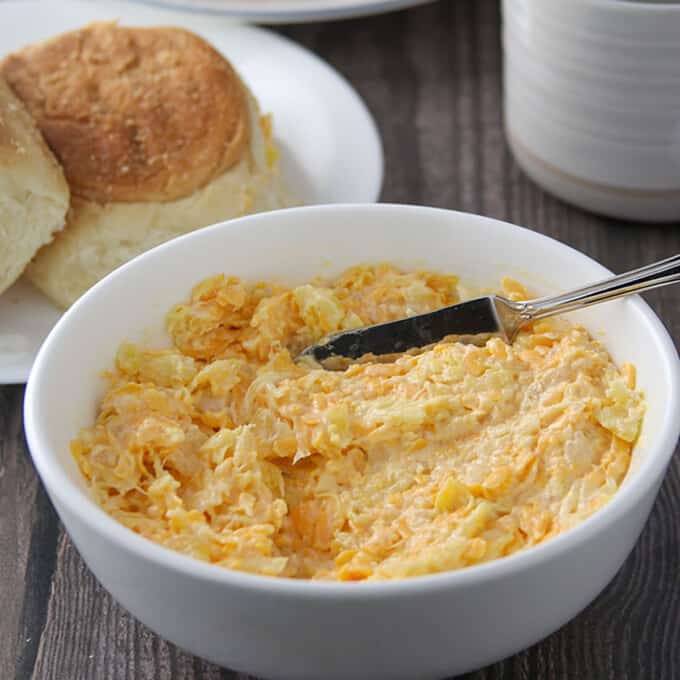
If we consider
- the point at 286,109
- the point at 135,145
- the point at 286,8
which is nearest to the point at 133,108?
the point at 135,145

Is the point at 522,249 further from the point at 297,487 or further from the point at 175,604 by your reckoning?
the point at 175,604

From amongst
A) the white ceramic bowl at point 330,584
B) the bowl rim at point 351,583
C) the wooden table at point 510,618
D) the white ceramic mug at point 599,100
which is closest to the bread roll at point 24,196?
the wooden table at point 510,618

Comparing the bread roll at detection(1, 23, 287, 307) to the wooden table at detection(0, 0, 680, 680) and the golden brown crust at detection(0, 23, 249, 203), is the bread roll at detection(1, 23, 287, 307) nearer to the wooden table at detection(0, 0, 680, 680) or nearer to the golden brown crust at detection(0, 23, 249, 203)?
the golden brown crust at detection(0, 23, 249, 203)

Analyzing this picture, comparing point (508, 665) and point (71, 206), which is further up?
point (71, 206)

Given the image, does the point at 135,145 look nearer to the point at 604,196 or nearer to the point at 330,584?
the point at 604,196

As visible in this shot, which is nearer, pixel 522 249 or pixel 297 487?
pixel 297 487

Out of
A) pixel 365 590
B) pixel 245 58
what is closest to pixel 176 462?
pixel 365 590

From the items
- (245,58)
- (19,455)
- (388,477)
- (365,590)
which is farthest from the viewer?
(245,58)
